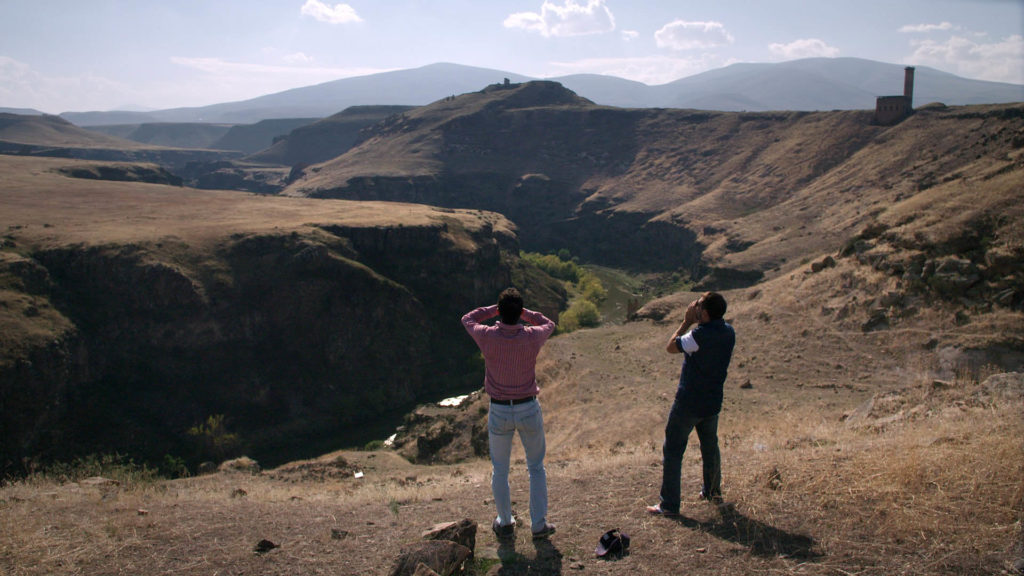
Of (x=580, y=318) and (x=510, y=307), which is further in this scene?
(x=580, y=318)

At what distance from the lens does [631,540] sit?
6723 mm

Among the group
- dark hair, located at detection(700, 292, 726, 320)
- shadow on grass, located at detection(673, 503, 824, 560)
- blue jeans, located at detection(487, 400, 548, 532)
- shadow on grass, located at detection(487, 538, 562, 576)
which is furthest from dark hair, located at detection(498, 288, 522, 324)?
shadow on grass, located at detection(673, 503, 824, 560)

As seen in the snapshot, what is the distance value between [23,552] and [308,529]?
123 inches

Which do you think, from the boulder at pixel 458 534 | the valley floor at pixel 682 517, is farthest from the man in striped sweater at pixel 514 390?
the valley floor at pixel 682 517

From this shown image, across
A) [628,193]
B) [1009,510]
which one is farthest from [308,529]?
[628,193]

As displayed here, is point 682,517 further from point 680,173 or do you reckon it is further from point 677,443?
point 680,173

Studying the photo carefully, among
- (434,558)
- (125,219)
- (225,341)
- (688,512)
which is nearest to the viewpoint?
(434,558)

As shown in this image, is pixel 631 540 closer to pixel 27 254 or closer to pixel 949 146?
pixel 27 254

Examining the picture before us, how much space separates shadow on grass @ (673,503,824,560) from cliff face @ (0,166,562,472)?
36742 mm

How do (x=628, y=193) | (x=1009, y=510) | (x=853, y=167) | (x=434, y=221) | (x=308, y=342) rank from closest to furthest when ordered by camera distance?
1. (x=1009, y=510)
2. (x=308, y=342)
3. (x=434, y=221)
4. (x=853, y=167)
5. (x=628, y=193)

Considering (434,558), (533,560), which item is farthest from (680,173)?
(434,558)

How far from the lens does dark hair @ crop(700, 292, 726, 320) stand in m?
6.77

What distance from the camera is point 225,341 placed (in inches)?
1795

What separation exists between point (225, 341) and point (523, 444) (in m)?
44.6
